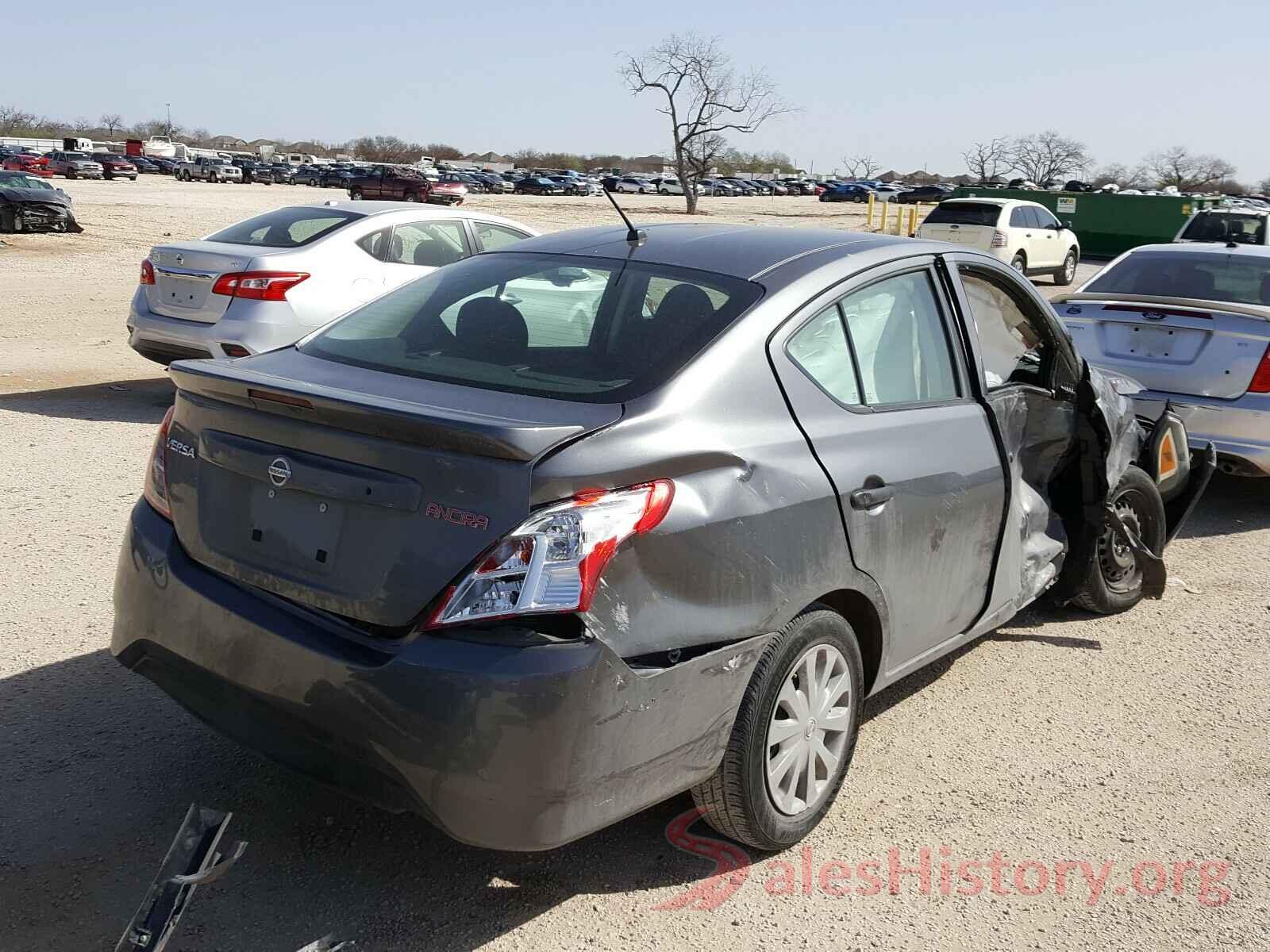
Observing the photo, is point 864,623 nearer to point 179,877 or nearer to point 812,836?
point 812,836

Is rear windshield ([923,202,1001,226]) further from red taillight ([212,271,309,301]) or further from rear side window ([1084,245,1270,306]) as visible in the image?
red taillight ([212,271,309,301])

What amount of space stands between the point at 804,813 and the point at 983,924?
1.81 feet

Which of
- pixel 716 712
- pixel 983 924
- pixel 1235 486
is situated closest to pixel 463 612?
pixel 716 712

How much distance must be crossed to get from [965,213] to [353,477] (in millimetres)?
23208

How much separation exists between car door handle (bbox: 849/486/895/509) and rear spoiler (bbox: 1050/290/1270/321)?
3924mm

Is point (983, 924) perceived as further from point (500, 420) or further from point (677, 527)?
point (500, 420)

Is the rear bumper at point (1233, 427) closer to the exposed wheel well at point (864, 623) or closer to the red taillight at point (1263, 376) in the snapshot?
the red taillight at point (1263, 376)

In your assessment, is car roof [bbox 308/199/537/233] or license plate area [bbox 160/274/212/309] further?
car roof [bbox 308/199/537/233]

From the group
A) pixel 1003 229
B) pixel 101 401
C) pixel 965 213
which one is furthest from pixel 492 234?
pixel 965 213

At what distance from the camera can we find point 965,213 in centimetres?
2441

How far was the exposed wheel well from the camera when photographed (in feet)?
11.8

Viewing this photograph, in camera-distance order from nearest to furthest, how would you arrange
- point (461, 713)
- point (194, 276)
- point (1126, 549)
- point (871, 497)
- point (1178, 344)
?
point (461, 713) → point (871, 497) → point (1126, 549) → point (1178, 344) → point (194, 276)

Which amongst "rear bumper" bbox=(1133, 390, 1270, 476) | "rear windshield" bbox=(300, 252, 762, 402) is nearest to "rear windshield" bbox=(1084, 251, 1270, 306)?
"rear bumper" bbox=(1133, 390, 1270, 476)

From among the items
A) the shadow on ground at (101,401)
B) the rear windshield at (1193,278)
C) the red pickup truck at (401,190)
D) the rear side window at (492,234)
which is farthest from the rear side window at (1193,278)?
the red pickup truck at (401,190)
